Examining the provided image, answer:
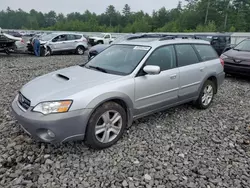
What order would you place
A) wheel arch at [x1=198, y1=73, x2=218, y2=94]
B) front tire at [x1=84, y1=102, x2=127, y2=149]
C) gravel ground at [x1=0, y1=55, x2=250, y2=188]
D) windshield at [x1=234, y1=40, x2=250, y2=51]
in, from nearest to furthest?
gravel ground at [x1=0, y1=55, x2=250, y2=188] < front tire at [x1=84, y1=102, x2=127, y2=149] < wheel arch at [x1=198, y1=73, x2=218, y2=94] < windshield at [x1=234, y1=40, x2=250, y2=51]

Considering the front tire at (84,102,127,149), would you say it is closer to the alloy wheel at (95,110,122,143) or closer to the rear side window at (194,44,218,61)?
the alloy wheel at (95,110,122,143)

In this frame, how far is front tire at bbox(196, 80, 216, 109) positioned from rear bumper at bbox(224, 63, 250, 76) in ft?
9.72

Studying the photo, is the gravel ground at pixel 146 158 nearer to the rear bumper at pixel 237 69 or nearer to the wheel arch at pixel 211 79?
the wheel arch at pixel 211 79

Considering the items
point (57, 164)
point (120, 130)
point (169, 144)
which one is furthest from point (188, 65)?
point (57, 164)

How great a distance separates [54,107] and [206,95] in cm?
338

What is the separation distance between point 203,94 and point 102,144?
266 centimetres

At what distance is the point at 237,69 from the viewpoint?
7266mm

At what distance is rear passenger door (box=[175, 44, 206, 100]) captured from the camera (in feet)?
13.3

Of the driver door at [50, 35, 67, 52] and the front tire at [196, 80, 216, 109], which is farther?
the driver door at [50, 35, 67, 52]

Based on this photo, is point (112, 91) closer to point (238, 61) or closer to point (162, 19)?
point (238, 61)

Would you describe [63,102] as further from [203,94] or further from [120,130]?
[203,94]

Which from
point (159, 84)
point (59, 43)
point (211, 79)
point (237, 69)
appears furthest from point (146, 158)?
point (59, 43)

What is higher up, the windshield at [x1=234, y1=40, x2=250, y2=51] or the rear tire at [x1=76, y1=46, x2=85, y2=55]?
the windshield at [x1=234, y1=40, x2=250, y2=51]

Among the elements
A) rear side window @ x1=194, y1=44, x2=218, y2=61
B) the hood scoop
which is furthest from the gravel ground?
rear side window @ x1=194, y1=44, x2=218, y2=61
